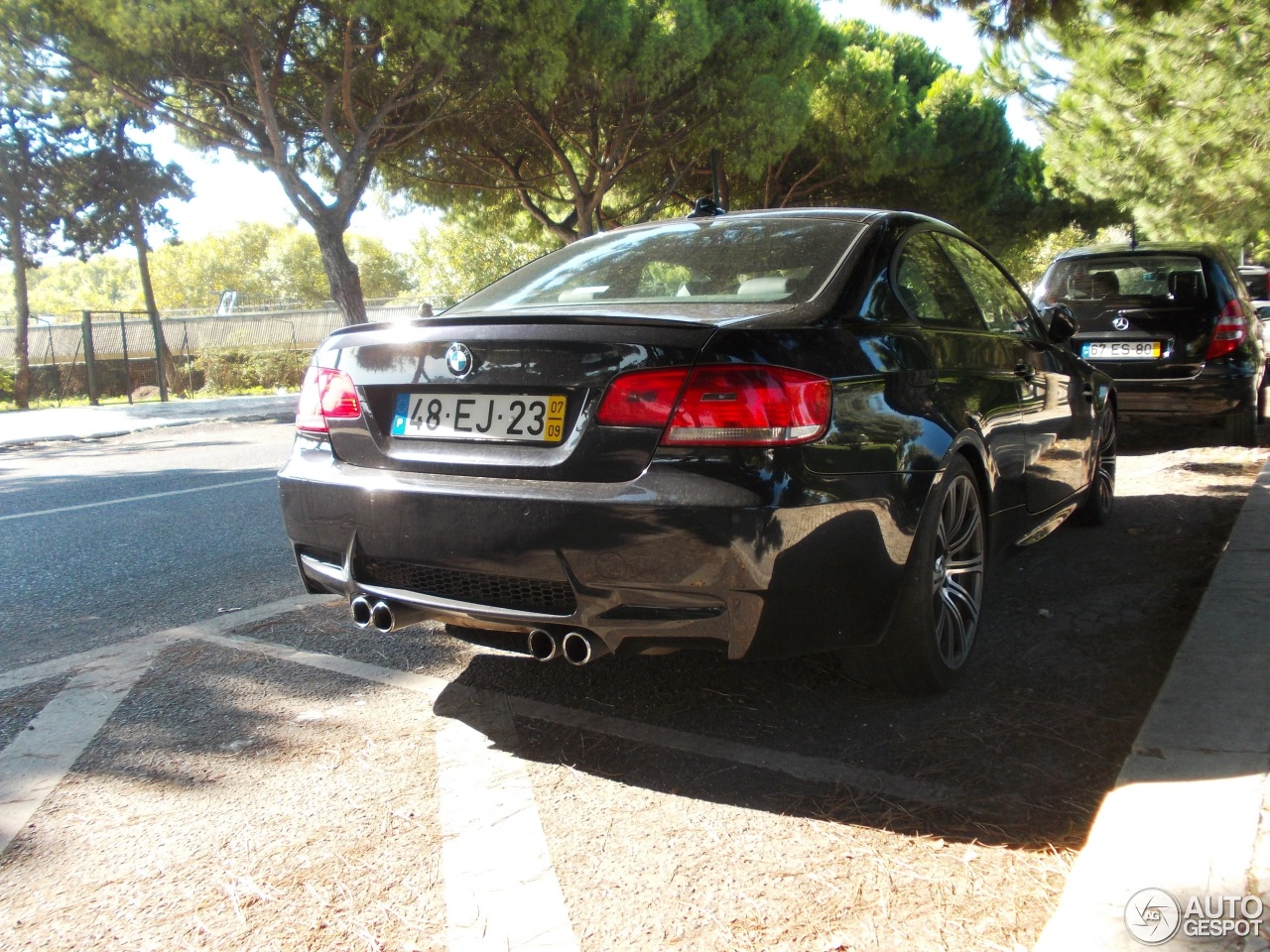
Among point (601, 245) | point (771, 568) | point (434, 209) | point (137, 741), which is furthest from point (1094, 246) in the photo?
point (434, 209)

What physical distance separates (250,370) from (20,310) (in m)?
5.42

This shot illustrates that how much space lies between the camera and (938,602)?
123 inches

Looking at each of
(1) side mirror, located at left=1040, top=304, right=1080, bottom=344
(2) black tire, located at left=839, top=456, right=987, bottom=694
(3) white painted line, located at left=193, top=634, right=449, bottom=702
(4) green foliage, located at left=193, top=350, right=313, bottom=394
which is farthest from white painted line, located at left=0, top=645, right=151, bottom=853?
(4) green foliage, located at left=193, top=350, right=313, bottom=394

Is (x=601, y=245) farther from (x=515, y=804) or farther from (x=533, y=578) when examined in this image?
(x=515, y=804)

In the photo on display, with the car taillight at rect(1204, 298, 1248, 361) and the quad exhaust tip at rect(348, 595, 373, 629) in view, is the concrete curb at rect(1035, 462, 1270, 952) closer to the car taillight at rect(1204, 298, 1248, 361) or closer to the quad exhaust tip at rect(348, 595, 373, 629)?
the quad exhaust tip at rect(348, 595, 373, 629)

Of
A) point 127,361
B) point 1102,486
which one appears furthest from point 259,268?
point 1102,486

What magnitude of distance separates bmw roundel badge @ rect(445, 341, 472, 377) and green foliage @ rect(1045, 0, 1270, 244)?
845 centimetres

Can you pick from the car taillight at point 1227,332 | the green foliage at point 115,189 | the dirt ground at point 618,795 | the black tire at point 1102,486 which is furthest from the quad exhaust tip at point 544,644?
the green foliage at point 115,189

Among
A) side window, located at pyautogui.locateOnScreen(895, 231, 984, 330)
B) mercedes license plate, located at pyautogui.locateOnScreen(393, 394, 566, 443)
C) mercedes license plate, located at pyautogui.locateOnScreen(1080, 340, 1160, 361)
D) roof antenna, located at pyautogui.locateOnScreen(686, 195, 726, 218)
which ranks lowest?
mercedes license plate, located at pyautogui.locateOnScreen(1080, 340, 1160, 361)

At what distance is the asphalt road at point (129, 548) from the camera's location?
422cm

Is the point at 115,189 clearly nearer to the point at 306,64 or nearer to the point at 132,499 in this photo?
the point at 306,64

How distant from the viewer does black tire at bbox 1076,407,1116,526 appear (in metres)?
5.44

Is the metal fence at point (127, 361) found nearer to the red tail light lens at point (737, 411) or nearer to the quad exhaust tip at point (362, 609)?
the quad exhaust tip at point (362, 609)

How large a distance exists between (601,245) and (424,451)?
1.38m
